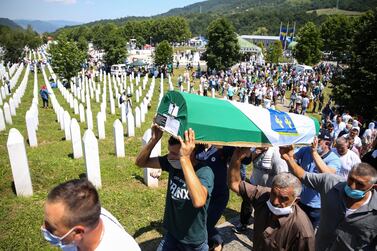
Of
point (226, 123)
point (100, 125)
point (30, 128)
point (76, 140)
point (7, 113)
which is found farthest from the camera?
point (7, 113)

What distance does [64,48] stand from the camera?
3061 cm

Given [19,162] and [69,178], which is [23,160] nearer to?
[19,162]

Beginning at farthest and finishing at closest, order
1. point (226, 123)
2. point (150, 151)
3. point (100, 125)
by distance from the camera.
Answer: point (100, 125)
point (150, 151)
point (226, 123)

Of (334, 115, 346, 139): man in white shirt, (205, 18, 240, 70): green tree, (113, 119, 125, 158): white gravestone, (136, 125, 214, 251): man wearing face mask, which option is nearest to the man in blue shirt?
(136, 125, 214, 251): man wearing face mask

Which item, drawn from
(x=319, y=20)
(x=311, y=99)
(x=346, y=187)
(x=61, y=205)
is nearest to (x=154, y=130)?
(x=61, y=205)

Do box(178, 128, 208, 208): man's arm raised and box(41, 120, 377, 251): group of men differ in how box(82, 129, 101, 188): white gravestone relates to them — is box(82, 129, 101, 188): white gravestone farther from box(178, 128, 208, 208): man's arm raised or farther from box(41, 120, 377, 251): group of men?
box(178, 128, 208, 208): man's arm raised

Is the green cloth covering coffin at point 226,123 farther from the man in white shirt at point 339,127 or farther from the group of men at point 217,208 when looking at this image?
the man in white shirt at point 339,127

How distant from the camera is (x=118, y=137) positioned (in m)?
8.54

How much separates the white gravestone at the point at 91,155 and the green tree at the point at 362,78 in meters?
16.0

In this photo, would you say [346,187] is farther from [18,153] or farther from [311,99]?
[311,99]

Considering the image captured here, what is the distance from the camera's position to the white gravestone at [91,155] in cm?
609

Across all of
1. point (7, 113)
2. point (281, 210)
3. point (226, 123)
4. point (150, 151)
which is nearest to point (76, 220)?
point (150, 151)

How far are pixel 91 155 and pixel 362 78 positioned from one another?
17.2m

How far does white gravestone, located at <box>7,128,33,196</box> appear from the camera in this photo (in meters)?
5.66
